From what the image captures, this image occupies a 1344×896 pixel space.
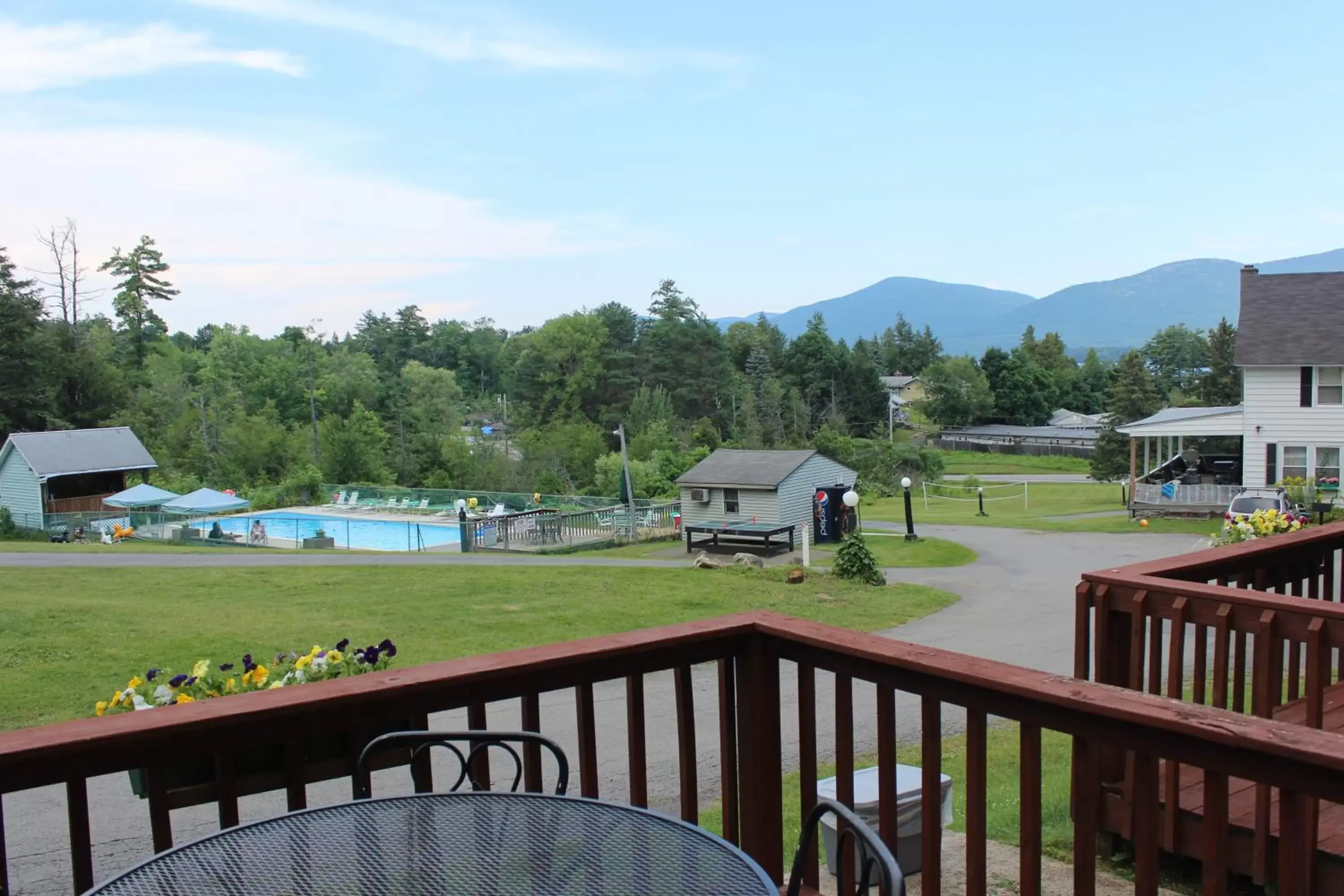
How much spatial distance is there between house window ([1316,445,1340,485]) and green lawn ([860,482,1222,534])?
7.68 feet

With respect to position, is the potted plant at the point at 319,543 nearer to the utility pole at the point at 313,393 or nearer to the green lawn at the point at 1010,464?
the utility pole at the point at 313,393

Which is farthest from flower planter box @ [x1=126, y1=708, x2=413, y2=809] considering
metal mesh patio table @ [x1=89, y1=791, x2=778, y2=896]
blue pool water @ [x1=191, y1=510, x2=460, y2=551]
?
blue pool water @ [x1=191, y1=510, x2=460, y2=551]

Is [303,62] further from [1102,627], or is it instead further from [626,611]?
[1102,627]

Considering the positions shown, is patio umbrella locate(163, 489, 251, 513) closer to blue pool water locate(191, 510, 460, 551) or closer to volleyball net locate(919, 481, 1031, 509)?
blue pool water locate(191, 510, 460, 551)

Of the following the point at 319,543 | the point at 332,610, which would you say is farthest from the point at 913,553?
the point at 319,543

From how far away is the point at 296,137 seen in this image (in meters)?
27.8

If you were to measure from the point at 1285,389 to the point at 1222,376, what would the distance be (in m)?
23.1

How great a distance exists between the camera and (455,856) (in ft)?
5.40

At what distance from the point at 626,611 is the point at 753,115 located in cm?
2380

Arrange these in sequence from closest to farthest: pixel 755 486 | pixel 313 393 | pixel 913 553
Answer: pixel 913 553
pixel 755 486
pixel 313 393

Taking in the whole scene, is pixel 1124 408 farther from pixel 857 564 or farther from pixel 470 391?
pixel 470 391

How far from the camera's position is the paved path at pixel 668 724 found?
5.72 m

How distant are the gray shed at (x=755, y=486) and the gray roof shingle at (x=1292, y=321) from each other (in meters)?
10.6

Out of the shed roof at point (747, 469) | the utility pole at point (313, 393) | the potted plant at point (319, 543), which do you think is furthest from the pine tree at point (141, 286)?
the shed roof at point (747, 469)
